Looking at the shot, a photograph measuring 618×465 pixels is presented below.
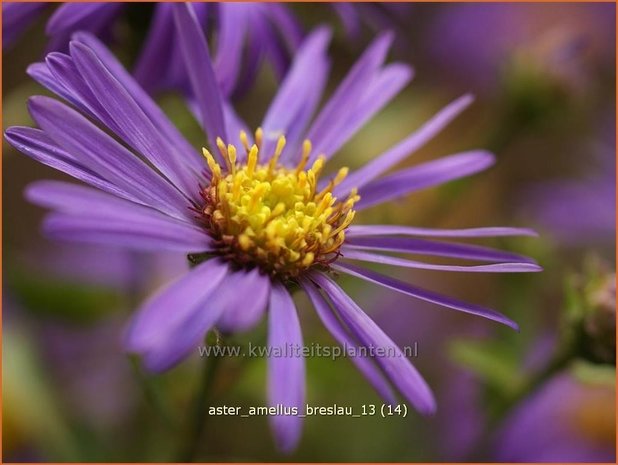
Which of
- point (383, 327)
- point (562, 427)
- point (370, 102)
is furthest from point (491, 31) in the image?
point (370, 102)

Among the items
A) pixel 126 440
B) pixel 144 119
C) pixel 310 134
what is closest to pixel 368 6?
pixel 310 134

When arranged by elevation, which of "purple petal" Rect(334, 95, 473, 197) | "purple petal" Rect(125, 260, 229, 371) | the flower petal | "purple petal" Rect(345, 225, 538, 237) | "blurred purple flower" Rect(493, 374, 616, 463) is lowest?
"blurred purple flower" Rect(493, 374, 616, 463)

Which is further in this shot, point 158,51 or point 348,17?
point 348,17

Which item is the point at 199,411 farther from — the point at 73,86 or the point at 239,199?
the point at 73,86

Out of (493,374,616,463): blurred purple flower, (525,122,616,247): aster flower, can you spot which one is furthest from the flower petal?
(525,122,616,247): aster flower

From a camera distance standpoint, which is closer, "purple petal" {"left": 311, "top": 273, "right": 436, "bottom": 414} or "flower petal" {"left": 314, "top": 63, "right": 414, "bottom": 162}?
"purple petal" {"left": 311, "top": 273, "right": 436, "bottom": 414}

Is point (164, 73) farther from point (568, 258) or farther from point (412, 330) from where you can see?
point (568, 258)

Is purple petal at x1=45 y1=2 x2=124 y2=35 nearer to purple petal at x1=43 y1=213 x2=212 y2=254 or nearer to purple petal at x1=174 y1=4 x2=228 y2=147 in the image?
purple petal at x1=174 y1=4 x2=228 y2=147

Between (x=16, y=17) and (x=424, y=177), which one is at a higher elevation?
(x=16, y=17)
